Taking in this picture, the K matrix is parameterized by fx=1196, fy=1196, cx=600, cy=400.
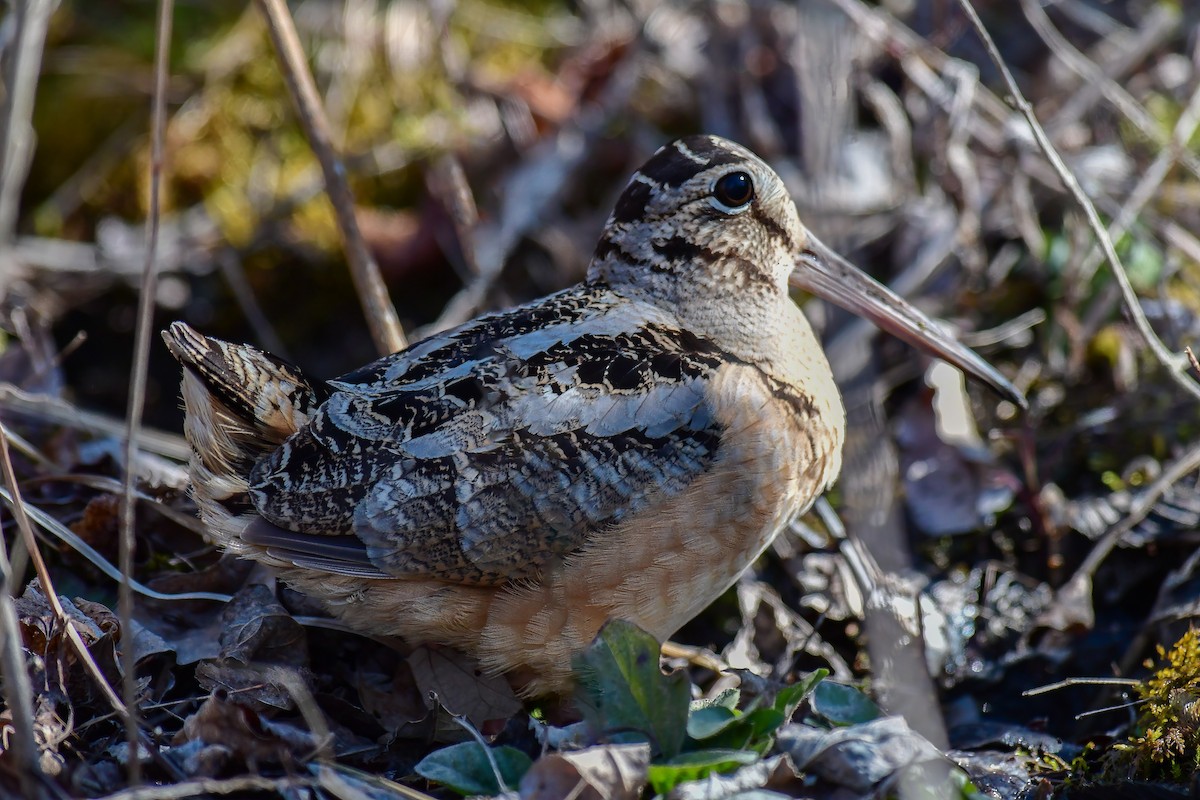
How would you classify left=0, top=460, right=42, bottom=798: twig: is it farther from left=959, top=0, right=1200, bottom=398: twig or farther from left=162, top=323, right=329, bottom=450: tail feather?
left=959, top=0, right=1200, bottom=398: twig

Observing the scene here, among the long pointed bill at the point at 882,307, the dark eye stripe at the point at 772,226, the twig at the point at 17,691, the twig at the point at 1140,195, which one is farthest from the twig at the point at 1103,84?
the twig at the point at 17,691

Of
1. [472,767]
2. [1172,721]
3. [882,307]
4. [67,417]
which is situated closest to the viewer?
[472,767]

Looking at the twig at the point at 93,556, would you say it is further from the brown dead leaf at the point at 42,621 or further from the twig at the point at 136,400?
the twig at the point at 136,400

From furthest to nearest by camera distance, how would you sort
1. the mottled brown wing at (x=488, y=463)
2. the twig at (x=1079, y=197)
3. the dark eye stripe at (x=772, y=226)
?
the dark eye stripe at (x=772, y=226)
the twig at (x=1079, y=197)
the mottled brown wing at (x=488, y=463)

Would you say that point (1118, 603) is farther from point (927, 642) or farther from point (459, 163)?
point (459, 163)

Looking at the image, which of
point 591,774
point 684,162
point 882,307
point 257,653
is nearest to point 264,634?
point 257,653

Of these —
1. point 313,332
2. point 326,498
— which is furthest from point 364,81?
point 326,498

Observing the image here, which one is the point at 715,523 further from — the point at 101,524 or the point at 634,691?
the point at 101,524
